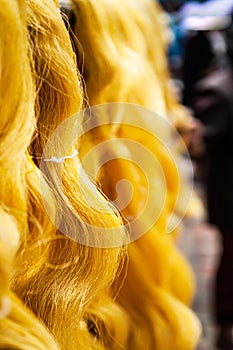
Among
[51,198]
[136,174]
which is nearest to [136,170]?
[136,174]

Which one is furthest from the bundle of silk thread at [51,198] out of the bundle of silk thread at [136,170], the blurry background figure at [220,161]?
the blurry background figure at [220,161]

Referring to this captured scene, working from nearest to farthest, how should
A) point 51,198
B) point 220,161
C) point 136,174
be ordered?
point 51,198 → point 136,174 → point 220,161

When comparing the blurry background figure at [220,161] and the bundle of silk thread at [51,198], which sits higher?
the bundle of silk thread at [51,198]

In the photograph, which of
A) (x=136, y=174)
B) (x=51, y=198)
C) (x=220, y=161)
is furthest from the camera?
(x=220, y=161)

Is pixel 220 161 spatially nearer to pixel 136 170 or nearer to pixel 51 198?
pixel 136 170

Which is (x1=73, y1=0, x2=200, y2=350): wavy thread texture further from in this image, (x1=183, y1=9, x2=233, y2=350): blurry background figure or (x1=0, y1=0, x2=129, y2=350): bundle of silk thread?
(x1=183, y1=9, x2=233, y2=350): blurry background figure

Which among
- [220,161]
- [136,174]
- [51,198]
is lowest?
[220,161]

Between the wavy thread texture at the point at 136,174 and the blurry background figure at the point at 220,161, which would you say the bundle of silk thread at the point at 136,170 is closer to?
the wavy thread texture at the point at 136,174

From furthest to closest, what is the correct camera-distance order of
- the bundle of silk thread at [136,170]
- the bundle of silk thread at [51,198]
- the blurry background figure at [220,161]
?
the blurry background figure at [220,161]
the bundle of silk thread at [136,170]
the bundle of silk thread at [51,198]

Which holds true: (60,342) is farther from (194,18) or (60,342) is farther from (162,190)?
(194,18)

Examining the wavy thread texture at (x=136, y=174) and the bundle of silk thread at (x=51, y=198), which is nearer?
the bundle of silk thread at (x=51, y=198)

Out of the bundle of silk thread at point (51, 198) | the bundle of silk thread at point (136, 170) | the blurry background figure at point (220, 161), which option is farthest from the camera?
the blurry background figure at point (220, 161)

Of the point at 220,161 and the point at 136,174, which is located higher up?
the point at 136,174

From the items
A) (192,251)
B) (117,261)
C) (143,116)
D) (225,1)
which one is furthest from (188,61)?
(117,261)
